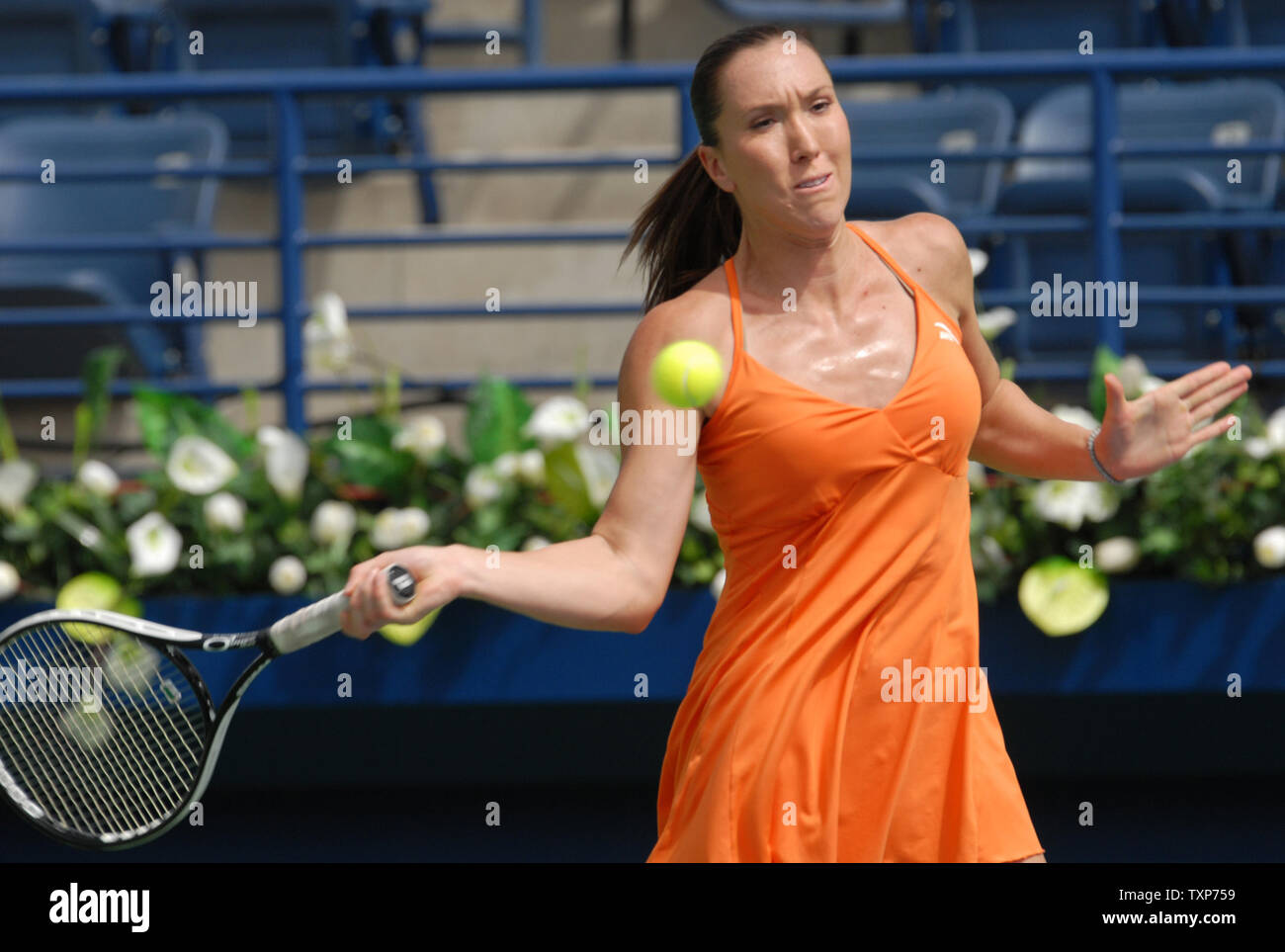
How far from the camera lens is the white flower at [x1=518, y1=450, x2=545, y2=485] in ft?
10.9

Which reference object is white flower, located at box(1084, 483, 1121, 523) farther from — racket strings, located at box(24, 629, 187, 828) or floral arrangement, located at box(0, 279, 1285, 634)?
racket strings, located at box(24, 629, 187, 828)

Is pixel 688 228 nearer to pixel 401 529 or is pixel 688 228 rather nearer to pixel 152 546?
pixel 401 529

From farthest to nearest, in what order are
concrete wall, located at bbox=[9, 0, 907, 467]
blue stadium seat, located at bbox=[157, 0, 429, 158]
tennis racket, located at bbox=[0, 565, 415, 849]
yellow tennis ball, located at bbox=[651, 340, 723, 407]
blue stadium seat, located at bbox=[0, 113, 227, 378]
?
1. blue stadium seat, located at bbox=[157, 0, 429, 158]
2. concrete wall, located at bbox=[9, 0, 907, 467]
3. blue stadium seat, located at bbox=[0, 113, 227, 378]
4. tennis racket, located at bbox=[0, 565, 415, 849]
5. yellow tennis ball, located at bbox=[651, 340, 723, 407]

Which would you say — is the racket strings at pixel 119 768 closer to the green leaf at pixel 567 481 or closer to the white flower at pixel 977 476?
the green leaf at pixel 567 481

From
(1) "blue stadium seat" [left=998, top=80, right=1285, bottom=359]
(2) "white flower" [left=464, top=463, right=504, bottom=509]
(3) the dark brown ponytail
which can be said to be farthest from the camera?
(1) "blue stadium seat" [left=998, top=80, right=1285, bottom=359]

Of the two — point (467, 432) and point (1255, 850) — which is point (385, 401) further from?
point (1255, 850)

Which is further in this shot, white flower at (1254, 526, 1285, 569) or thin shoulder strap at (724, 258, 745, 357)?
white flower at (1254, 526, 1285, 569)

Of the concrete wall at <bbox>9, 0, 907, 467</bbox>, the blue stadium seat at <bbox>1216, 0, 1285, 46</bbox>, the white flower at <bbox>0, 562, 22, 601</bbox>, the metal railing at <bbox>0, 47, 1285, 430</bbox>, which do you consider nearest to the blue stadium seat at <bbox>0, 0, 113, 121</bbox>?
the concrete wall at <bbox>9, 0, 907, 467</bbox>

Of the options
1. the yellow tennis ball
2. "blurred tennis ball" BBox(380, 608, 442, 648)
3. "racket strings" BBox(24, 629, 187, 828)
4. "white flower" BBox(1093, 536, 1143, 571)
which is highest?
the yellow tennis ball

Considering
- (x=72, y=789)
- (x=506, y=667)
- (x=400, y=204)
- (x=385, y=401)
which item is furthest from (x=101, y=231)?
(x=72, y=789)

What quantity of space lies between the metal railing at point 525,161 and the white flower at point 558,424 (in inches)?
15.2

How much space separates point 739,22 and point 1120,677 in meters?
3.59

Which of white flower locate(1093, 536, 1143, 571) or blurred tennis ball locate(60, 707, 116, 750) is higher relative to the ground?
white flower locate(1093, 536, 1143, 571)

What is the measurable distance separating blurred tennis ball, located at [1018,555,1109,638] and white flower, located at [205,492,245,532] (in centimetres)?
168
